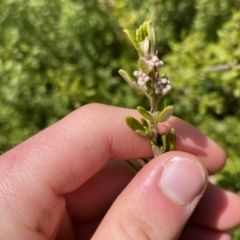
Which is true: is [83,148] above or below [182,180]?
above

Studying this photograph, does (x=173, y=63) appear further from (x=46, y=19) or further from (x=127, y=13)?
(x=46, y=19)

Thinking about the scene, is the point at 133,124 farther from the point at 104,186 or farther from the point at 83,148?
the point at 104,186

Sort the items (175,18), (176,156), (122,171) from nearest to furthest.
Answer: (176,156), (122,171), (175,18)

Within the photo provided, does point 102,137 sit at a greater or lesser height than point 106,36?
lesser

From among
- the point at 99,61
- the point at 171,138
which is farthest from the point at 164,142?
the point at 99,61

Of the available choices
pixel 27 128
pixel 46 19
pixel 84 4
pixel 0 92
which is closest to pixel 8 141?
pixel 27 128

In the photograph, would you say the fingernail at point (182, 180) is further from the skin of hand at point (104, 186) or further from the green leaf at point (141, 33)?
the green leaf at point (141, 33)

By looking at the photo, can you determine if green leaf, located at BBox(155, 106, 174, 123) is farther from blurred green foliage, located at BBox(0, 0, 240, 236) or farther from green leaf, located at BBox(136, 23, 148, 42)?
blurred green foliage, located at BBox(0, 0, 240, 236)
